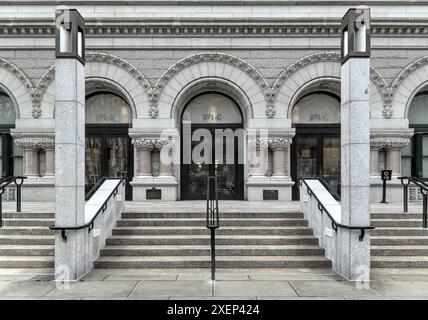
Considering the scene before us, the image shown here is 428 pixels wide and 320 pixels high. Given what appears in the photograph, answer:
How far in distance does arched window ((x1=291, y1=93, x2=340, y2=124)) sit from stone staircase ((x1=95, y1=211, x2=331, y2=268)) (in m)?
6.14

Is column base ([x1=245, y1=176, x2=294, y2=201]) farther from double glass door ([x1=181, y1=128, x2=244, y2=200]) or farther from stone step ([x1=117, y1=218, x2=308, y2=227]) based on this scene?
stone step ([x1=117, y1=218, x2=308, y2=227])

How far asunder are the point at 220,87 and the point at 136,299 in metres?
10.0

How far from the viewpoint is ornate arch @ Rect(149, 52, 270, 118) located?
13781 millimetres

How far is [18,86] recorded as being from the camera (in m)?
13.8

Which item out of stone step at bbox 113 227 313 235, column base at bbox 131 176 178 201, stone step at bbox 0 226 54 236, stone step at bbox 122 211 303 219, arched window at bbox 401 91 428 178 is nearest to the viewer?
stone step at bbox 0 226 54 236

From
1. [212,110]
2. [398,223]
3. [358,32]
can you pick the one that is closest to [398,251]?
[398,223]

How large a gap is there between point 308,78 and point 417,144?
5271mm

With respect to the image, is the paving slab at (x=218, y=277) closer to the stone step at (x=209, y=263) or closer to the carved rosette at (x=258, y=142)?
the stone step at (x=209, y=263)

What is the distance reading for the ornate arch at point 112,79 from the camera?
45.1 ft

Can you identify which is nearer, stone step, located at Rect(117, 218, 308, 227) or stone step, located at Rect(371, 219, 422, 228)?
stone step, located at Rect(371, 219, 422, 228)

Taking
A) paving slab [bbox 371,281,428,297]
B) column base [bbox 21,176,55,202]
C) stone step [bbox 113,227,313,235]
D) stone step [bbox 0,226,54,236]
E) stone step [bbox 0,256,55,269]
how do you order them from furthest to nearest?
column base [bbox 21,176,55,202] < stone step [bbox 113,227,313,235] < stone step [bbox 0,226,54,236] < stone step [bbox 0,256,55,269] < paving slab [bbox 371,281,428,297]

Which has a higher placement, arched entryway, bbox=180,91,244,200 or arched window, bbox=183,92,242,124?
arched window, bbox=183,92,242,124

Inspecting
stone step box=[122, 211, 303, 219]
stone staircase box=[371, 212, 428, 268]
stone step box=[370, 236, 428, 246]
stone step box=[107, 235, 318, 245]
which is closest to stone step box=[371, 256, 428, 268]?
stone staircase box=[371, 212, 428, 268]
